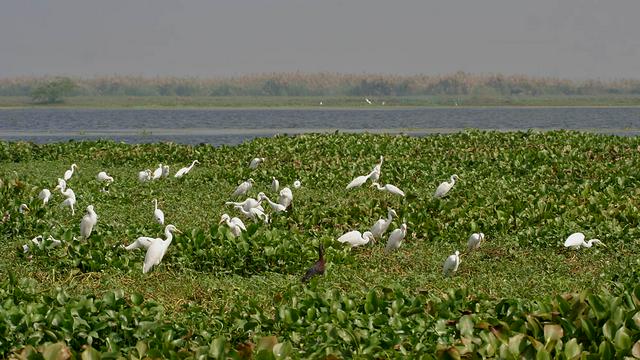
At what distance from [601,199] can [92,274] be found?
22.4 ft

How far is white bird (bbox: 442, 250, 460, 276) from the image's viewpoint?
984 centimetres

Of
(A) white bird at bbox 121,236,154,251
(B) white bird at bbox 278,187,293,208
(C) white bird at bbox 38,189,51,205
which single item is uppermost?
(A) white bird at bbox 121,236,154,251

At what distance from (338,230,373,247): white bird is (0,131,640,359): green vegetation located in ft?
0.61

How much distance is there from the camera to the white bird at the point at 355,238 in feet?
36.9

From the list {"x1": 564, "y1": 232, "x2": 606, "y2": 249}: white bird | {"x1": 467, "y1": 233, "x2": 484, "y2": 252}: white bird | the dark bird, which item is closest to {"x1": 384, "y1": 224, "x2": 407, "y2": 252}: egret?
{"x1": 467, "y1": 233, "x2": 484, "y2": 252}: white bird

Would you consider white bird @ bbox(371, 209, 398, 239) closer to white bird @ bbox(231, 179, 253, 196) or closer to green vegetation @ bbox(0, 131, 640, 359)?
green vegetation @ bbox(0, 131, 640, 359)

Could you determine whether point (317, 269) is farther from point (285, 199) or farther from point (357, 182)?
point (357, 182)

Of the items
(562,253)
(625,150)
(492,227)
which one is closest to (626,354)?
(562,253)

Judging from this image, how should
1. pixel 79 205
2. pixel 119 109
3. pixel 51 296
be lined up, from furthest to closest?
pixel 119 109, pixel 79 205, pixel 51 296

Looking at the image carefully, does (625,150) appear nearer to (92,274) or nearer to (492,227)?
(492,227)

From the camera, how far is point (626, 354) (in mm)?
5367

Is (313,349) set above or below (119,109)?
above

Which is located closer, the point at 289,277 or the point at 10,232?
the point at 289,277

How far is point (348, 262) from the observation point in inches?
419
